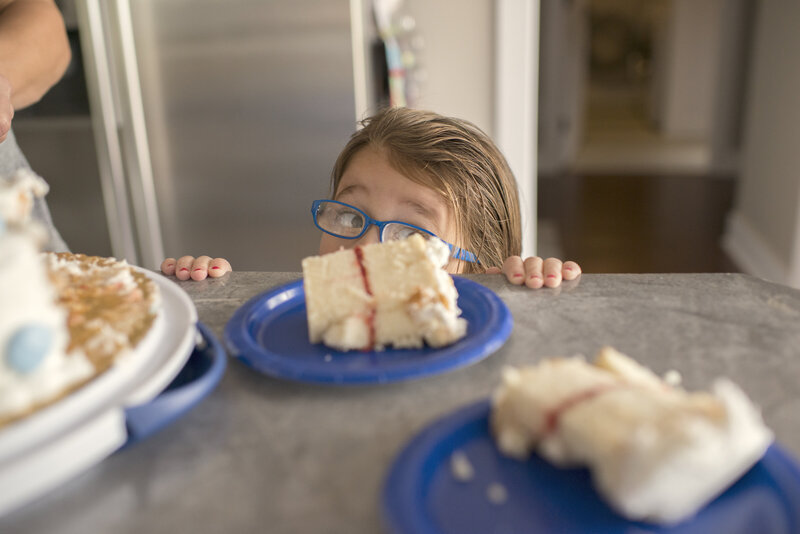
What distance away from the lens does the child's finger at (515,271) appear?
0.75 metres

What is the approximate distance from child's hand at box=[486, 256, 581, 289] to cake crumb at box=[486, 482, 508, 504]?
0.36 metres

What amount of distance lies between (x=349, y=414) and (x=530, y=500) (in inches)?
6.2

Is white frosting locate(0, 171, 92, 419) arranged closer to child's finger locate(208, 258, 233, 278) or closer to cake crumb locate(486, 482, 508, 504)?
cake crumb locate(486, 482, 508, 504)

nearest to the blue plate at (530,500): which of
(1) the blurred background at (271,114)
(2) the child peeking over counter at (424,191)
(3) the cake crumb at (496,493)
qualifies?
(3) the cake crumb at (496,493)

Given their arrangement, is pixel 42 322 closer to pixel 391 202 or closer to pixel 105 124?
pixel 391 202

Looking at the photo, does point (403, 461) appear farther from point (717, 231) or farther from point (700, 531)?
point (717, 231)

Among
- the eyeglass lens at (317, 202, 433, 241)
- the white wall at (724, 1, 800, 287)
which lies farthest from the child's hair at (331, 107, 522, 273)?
the white wall at (724, 1, 800, 287)

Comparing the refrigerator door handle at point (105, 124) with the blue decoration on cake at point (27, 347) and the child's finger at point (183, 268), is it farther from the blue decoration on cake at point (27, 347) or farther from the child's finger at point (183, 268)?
the blue decoration on cake at point (27, 347)

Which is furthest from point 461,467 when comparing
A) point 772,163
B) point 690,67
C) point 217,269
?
point 690,67

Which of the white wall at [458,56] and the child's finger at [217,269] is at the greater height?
the white wall at [458,56]

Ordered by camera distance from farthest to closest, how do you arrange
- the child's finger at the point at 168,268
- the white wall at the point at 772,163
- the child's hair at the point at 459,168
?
the white wall at the point at 772,163, the child's hair at the point at 459,168, the child's finger at the point at 168,268

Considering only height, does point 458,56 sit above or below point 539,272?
above

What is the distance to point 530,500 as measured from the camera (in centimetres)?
39

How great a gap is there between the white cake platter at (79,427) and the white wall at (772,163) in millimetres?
2897
